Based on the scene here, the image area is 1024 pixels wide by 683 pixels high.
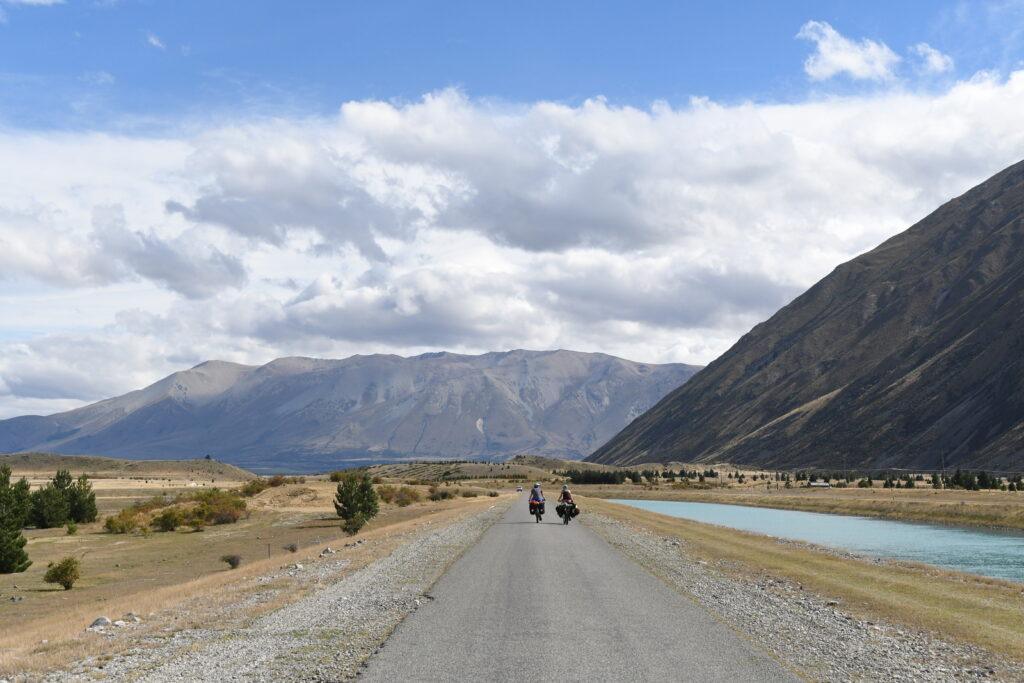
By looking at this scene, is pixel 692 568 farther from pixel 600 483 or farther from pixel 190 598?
pixel 600 483

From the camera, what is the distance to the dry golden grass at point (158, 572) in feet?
61.4

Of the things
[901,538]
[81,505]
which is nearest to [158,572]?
[81,505]

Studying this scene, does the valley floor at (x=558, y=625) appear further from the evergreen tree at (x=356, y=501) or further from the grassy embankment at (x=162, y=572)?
the evergreen tree at (x=356, y=501)

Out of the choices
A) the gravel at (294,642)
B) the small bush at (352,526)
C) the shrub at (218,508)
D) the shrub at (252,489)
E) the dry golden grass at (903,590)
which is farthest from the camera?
the shrub at (252,489)

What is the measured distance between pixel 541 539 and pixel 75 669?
24371mm

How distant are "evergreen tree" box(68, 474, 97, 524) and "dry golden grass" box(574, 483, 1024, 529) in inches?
2945

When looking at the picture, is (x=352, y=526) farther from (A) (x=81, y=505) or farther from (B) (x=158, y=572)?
(A) (x=81, y=505)

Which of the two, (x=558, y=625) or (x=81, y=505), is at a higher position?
(x=558, y=625)

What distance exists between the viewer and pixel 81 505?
→ 75.3 m

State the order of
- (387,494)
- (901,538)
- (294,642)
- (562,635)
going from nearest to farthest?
(562,635), (294,642), (901,538), (387,494)

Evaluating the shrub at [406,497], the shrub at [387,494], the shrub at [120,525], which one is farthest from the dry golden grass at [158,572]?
the shrub at [387,494]

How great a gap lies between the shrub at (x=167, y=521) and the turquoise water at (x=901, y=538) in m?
47.7

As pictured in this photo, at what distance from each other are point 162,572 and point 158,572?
28cm

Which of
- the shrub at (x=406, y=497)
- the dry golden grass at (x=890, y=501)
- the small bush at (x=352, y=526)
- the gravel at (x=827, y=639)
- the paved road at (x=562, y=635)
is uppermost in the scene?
the paved road at (x=562, y=635)
